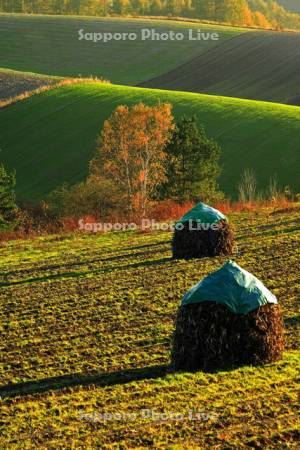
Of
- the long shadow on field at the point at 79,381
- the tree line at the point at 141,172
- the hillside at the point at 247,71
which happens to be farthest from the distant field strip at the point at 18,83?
the long shadow on field at the point at 79,381

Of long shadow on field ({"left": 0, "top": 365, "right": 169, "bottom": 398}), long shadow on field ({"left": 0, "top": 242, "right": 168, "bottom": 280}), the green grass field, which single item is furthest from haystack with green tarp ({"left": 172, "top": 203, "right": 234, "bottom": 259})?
long shadow on field ({"left": 0, "top": 365, "right": 169, "bottom": 398})

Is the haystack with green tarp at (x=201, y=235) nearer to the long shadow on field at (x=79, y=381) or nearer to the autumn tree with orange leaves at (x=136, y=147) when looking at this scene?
the long shadow on field at (x=79, y=381)

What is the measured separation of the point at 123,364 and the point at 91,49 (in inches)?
3712

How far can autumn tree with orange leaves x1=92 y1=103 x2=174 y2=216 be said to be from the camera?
135 ft

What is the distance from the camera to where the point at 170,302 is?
21.6 metres

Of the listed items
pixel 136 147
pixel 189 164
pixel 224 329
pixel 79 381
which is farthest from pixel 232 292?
pixel 136 147

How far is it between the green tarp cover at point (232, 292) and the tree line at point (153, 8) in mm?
131113

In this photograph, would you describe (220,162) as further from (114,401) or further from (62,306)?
(114,401)

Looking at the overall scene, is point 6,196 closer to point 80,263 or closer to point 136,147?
point 136,147

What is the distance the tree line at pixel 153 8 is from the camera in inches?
5753

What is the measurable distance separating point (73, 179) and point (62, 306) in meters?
33.7

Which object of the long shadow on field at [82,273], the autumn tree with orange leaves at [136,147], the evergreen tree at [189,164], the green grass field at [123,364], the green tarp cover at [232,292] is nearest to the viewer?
the green grass field at [123,364]

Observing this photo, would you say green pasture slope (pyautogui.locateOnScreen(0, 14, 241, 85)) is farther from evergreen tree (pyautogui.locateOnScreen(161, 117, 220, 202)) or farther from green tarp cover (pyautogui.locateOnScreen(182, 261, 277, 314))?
green tarp cover (pyautogui.locateOnScreen(182, 261, 277, 314))

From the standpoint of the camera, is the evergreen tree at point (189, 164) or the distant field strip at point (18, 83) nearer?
the evergreen tree at point (189, 164)
